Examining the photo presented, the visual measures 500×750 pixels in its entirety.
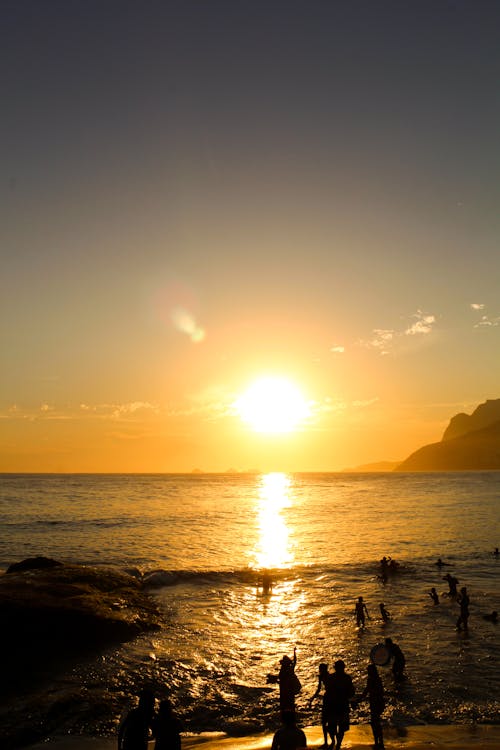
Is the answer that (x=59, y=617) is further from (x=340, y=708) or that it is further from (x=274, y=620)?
(x=340, y=708)

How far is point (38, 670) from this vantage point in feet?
55.5

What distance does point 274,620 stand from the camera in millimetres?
24469

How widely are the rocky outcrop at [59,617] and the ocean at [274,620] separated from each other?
3.47 feet

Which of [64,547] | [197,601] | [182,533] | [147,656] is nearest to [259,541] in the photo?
[182,533]

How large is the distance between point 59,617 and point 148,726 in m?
11.7

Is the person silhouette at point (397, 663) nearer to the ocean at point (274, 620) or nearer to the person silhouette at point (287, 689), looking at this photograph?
the ocean at point (274, 620)

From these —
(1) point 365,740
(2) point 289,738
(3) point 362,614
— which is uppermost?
(2) point 289,738

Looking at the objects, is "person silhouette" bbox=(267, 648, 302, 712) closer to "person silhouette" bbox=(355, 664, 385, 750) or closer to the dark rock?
"person silhouette" bbox=(355, 664, 385, 750)

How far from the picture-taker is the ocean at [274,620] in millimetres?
14805

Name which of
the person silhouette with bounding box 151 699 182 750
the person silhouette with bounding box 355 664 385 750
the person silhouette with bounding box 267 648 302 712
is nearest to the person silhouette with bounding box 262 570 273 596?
the person silhouette with bounding box 267 648 302 712

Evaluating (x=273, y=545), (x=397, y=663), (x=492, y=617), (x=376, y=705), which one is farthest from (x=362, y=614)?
(x=273, y=545)

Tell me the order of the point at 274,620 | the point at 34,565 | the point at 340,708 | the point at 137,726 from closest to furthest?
1. the point at 137,726
2. the point at 340,708
3. the point at 274,620
4. the point at 34,565

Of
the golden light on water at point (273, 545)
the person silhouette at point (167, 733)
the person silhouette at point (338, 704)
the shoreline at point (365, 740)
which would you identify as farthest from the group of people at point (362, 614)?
the person silhouette at point (167, 733)

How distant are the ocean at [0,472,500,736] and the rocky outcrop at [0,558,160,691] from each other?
106cm
